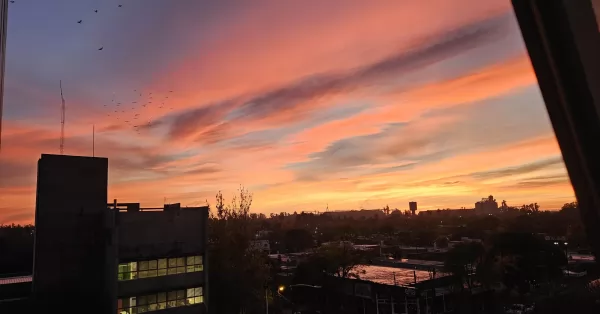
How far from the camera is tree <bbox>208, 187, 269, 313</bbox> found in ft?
61.7

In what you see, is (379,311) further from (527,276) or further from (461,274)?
(527,276)

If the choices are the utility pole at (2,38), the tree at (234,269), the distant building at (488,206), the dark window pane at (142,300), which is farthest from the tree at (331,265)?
the distant building at (488,206)

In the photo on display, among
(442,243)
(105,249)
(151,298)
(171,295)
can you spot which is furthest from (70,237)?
(442,243)

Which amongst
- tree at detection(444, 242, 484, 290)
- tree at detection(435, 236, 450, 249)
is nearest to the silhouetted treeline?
tree at detection(444, 242, 484, 290)

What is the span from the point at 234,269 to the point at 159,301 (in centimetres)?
399

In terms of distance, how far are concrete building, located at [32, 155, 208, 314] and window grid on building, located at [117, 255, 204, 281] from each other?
0.04 m

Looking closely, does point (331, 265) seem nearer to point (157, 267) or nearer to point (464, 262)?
point (464, 262)

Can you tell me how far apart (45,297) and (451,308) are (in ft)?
59.6

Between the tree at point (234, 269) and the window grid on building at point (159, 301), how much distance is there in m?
1.38

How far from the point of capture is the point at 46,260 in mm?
18031

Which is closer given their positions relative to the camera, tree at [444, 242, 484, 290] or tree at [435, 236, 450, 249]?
tree at [444, 242, 484, 290]

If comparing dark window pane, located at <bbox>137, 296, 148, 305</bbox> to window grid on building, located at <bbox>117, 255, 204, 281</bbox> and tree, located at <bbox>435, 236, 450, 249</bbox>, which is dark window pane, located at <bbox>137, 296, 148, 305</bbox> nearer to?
window grid on building, located at <bbox>117, 255, 204, 281</bbox>

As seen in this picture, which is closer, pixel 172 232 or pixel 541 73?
pixel 541 73

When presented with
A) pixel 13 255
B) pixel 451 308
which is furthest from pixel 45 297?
pixel 451 308
